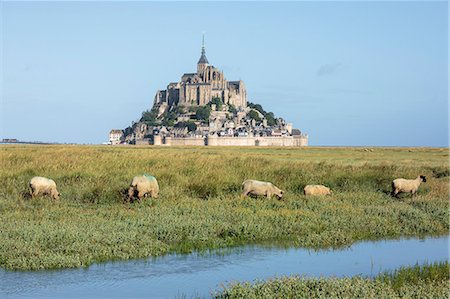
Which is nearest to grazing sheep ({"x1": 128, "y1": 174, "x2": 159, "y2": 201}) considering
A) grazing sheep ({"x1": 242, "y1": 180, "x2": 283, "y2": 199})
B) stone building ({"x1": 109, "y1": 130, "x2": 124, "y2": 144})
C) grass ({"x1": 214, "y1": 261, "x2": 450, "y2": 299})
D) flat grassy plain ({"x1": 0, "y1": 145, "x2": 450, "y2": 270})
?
flat grassy plain ({"x1": 0, "y1": 145, "x2": 450, "y2": 270})

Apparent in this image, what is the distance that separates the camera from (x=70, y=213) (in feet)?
48.0

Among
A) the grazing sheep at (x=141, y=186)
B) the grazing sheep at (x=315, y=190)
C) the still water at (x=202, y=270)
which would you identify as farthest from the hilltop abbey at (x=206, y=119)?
the still water at (x=202, y=270)

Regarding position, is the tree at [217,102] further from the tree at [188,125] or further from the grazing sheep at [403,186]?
the grazing sheep at [403,186]

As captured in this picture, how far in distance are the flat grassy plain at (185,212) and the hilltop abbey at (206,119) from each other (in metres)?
132

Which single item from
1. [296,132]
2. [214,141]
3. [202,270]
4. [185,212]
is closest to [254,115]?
[296,132]

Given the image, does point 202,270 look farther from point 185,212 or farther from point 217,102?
point 217,102

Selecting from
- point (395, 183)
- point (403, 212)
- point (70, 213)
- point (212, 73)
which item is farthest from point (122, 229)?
point (212, 73)

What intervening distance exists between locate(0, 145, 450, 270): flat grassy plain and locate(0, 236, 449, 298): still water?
1.81 ft

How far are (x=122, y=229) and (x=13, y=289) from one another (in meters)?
4.02

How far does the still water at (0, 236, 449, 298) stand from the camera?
29.6ft

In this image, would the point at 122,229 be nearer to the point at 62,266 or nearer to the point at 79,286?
the point at 62,266

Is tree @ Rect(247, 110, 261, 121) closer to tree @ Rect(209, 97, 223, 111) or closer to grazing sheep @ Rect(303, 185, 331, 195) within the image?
tree @ Rect(209, 97, 223, 111)

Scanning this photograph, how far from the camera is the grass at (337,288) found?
8461 mm

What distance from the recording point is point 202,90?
7082 inches
